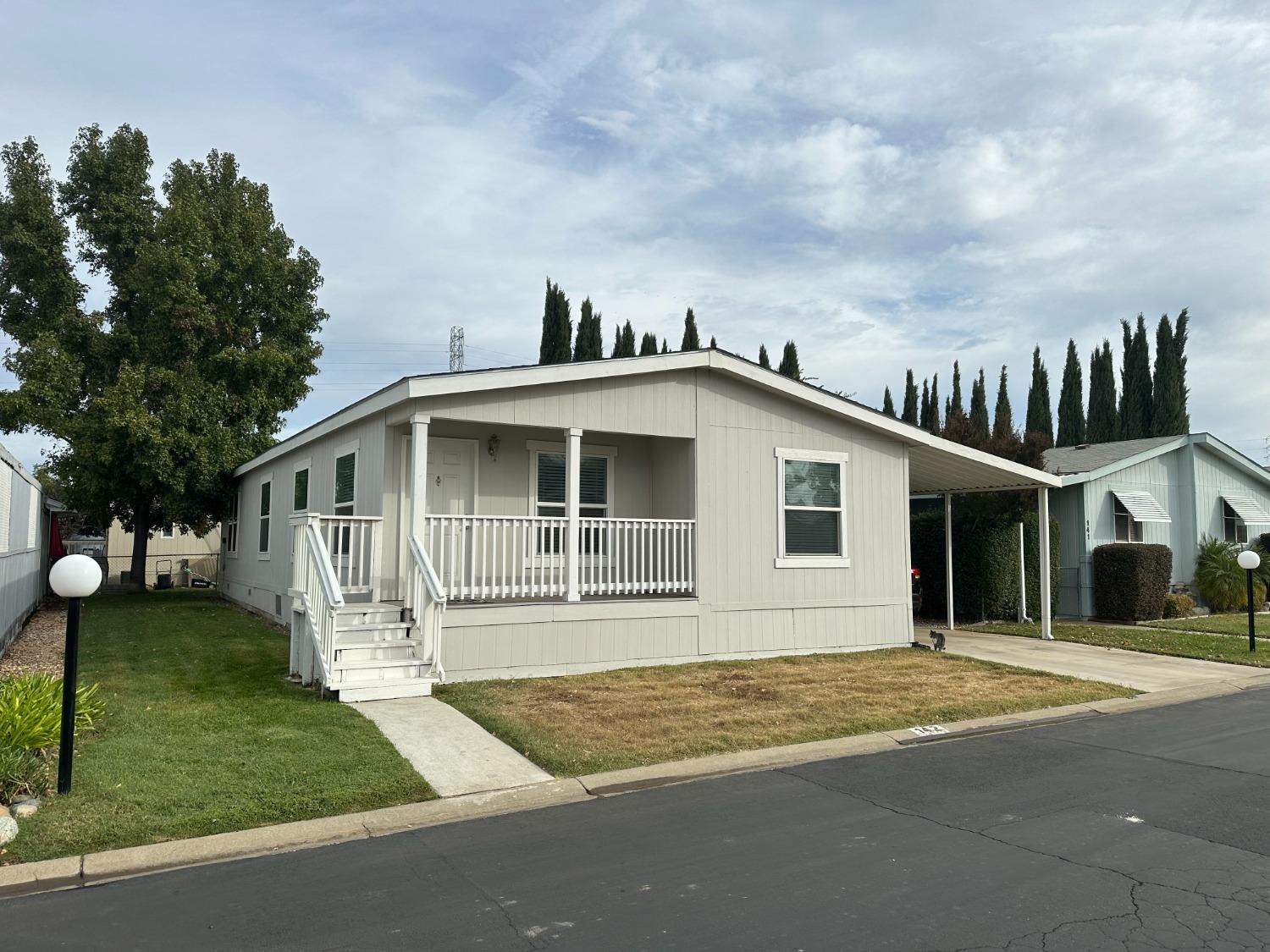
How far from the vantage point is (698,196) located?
15.3 metres

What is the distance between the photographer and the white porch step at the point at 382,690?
8750mm

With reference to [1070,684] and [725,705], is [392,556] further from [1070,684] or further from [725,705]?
[1070,684]

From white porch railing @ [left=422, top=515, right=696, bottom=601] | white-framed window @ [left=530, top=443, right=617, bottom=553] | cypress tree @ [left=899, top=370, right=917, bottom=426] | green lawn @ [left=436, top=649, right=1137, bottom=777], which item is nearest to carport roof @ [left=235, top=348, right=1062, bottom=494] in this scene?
white porch railing @ [left=422, top=515, right=696, bottom=601]

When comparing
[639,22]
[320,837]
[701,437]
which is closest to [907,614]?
[701,437]

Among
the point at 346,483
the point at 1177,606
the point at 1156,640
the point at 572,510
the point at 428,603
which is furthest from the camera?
A: the point at 1177,606

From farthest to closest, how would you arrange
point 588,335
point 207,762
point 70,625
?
point 588,335 < point 207,762 < point 70,625

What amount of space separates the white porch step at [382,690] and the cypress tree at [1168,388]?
34562mm

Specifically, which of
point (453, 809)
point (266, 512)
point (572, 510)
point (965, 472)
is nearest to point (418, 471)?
point (572, 510)

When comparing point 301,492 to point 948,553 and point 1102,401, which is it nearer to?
point 948,553

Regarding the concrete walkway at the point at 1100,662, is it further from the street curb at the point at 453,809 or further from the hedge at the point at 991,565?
the hedge at the point at 991,565

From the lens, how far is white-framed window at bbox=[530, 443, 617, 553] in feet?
40.6

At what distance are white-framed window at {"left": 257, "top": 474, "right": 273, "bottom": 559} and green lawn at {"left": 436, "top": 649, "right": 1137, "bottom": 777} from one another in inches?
383

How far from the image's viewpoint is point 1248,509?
72.3 ft

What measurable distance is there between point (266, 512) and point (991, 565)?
14.9m
